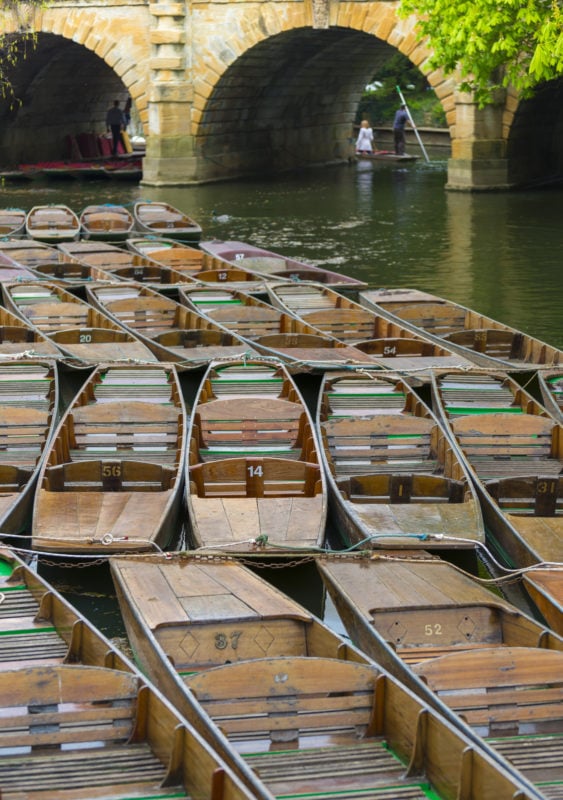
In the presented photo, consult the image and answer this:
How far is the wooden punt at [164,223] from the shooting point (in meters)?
20.2

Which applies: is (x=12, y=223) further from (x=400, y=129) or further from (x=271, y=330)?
(x=400, y=129)

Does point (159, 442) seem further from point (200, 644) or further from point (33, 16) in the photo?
point (33, 16)

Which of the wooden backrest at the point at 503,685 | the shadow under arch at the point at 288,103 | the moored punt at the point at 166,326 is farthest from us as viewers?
the shadow under arch at the point at 288,103

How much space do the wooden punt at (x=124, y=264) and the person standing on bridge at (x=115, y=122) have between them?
1690 centimetres

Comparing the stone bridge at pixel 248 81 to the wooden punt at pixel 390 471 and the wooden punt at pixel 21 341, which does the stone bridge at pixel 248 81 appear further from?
the wooden punt at pixel 390 471

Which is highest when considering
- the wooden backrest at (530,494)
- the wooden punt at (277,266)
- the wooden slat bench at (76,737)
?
the wooden punt at (277,266)

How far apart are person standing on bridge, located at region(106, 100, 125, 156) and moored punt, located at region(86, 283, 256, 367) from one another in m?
21.0

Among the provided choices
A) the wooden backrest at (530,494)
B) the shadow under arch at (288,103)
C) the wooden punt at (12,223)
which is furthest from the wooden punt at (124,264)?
the shadow under arch at (288,103)

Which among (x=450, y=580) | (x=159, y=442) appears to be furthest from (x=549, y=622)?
(x=159, y=442)

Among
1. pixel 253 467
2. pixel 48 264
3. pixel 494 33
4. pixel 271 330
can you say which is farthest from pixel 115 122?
pixel 253 467

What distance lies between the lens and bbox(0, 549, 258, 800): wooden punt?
5449 millimetres

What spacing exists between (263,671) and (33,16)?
84.0 feet

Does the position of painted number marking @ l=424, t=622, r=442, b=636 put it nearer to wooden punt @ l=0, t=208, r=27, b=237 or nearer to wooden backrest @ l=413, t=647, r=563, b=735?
wooden backrest @ l=413, t=647, r=563, b=735

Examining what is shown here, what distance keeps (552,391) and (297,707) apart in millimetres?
6042
